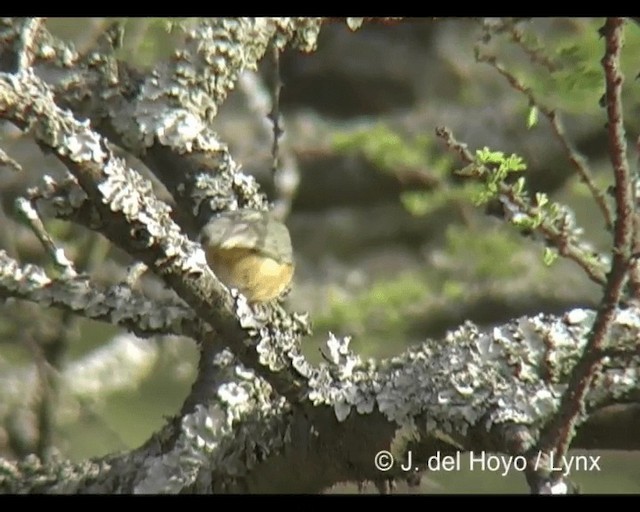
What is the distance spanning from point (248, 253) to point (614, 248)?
261 millimetres

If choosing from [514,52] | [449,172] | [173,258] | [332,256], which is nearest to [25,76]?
[173,258]

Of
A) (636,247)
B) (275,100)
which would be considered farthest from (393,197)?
(636,247)

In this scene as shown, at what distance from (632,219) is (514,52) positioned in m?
0.36

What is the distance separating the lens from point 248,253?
2.21ft

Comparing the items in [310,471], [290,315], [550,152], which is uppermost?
[550,152]

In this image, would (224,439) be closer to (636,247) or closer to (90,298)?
(90,298)

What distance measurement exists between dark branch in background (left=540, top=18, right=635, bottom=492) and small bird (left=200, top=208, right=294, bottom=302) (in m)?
0.23

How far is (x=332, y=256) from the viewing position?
4.01 ft

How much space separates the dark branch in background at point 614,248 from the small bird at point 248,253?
233mm

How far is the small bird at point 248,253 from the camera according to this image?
667mm

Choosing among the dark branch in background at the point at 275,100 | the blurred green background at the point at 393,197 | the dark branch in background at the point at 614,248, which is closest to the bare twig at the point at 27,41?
the blurred green background at the point at 393,197

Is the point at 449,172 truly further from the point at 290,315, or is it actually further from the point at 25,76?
the point at 25,76

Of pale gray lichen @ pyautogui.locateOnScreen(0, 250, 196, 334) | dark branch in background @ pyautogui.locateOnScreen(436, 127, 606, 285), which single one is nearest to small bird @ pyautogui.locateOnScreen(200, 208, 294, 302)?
pale gray lichen @ pyautogui.locateOnScreen(0, 250, 196, 334)

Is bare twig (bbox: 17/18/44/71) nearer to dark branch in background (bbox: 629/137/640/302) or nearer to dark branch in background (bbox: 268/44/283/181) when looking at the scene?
dark branch in background (bbox: 268/44/283/181)
